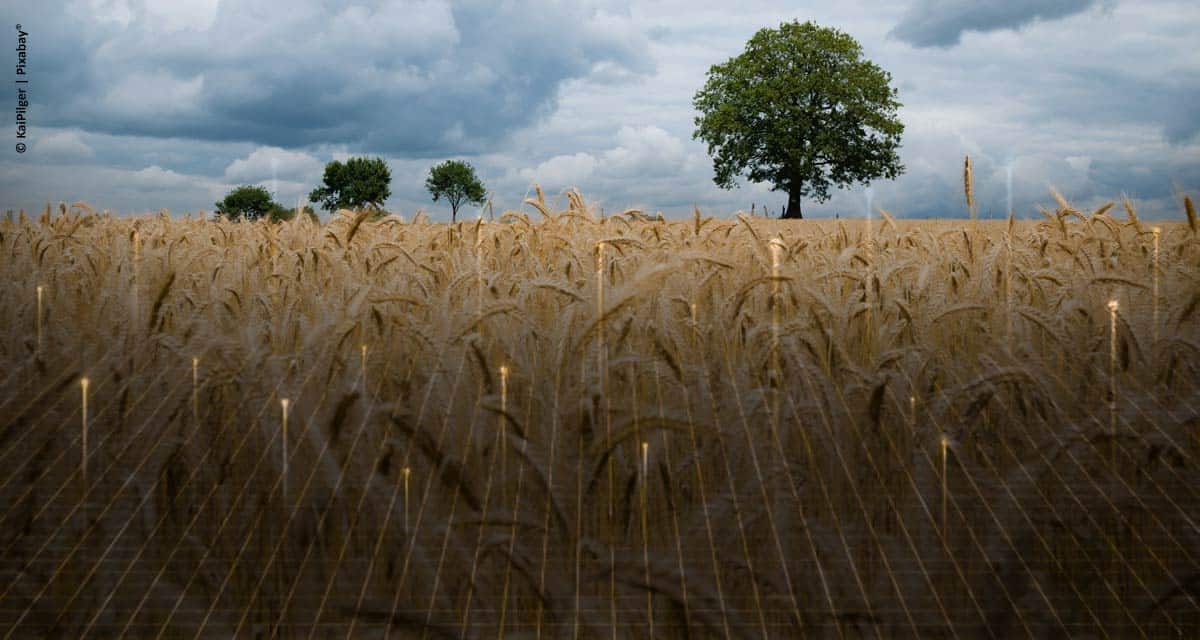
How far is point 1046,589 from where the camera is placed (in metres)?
1.37

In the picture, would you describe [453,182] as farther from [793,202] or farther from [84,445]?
[84,445]

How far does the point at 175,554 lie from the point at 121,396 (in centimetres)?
68

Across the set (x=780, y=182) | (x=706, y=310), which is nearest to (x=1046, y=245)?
→ (x=706, y=310)

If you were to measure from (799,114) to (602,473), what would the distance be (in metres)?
30.6

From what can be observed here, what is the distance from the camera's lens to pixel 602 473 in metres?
1.53

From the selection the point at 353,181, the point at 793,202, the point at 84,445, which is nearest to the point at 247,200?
the point at 353,181

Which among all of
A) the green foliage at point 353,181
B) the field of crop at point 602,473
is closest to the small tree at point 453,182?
the green foliage at point 353,181

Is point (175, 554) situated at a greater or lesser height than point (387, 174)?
lesser

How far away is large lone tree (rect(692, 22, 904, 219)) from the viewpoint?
99.0 ft

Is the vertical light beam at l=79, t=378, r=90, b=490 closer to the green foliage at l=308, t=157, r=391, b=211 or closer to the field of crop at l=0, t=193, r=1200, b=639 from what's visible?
the field of crop at l=0, t=193, r=1200, b=639

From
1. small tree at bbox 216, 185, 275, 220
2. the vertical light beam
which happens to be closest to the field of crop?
the vertical light beam

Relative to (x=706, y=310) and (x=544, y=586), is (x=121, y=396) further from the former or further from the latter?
(x=706, y=310)

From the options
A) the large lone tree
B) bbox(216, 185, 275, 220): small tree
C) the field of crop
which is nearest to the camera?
the field of crop

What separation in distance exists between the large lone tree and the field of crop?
28657mm
